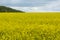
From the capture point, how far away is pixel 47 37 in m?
10.8

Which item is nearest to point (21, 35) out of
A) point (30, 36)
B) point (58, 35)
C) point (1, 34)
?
point (30, 36)

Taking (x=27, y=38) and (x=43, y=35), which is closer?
(x=27, y=38)

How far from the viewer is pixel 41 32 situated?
436 inches

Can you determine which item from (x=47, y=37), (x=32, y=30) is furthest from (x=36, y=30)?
(x=47, y=37)

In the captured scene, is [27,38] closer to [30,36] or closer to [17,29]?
[30,36]

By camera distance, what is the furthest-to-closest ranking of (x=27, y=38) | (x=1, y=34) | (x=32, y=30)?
(x=32, y=30)
(x=1, y=34)
(x=27, y=38)

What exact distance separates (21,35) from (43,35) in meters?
1.27

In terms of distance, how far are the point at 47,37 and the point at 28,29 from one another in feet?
4.28

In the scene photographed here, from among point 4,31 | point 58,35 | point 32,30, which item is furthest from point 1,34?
point 58,35

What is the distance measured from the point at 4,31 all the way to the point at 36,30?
1.94 metres

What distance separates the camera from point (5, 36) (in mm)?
10375

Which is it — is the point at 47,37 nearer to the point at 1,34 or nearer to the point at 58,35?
the point at 58,35

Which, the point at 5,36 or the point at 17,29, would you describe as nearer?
the point at 5,36

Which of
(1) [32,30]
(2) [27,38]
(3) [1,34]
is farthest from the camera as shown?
(1) [32,30]
